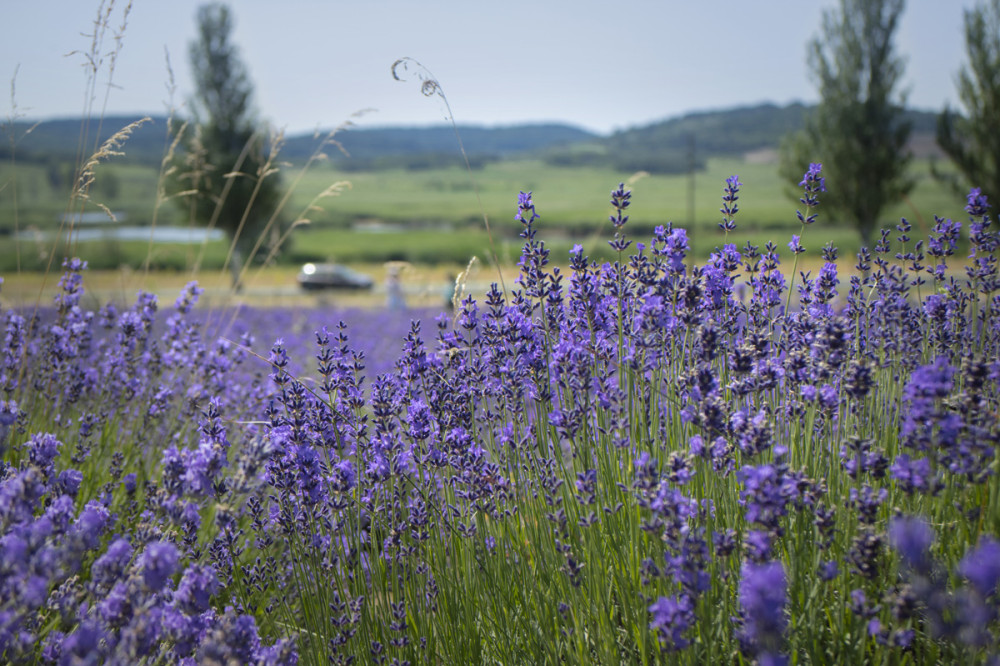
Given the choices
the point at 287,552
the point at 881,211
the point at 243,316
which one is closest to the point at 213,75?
the point at 243,316

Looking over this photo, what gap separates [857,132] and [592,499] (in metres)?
24.0

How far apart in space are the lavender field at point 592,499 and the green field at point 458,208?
137 feet

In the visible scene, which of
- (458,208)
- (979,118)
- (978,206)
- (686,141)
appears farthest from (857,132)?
(686,141)

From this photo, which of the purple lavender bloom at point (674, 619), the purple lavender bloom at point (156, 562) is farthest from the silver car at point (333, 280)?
the purple lavender bloom at point (674, 619)

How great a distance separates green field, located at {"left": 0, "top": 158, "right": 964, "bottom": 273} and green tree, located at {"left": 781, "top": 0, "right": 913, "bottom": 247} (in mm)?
24337

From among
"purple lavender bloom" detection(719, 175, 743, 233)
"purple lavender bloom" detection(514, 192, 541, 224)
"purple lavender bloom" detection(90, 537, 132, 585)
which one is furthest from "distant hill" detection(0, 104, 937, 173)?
"purple lavender bloom" detection(90, 537, 132, 585)

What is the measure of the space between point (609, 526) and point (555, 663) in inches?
14.9

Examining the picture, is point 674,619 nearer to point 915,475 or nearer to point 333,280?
point 915,475

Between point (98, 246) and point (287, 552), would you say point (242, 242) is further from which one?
point (98, 246)

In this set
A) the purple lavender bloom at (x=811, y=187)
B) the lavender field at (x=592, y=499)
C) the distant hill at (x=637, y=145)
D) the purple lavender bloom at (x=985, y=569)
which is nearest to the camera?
the purple lavender bloom at (x=985, y=569)

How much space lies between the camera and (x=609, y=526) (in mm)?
1909

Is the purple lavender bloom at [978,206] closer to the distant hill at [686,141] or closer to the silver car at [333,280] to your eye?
the silver car at [333,280]

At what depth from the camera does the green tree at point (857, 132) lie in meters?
21.5

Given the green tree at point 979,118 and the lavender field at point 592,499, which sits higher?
the green tree at point 979,118
